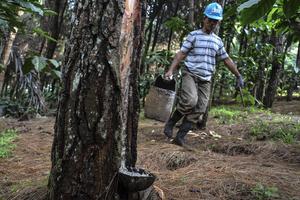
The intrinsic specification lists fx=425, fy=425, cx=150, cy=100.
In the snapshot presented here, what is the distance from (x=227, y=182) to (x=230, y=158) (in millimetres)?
1053

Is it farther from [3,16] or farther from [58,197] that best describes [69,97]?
[3,16]

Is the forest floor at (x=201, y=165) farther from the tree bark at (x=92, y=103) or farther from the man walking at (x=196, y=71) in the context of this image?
the tree bark at (x=92, y=103)

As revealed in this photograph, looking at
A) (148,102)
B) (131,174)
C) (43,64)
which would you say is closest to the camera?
(131,174)

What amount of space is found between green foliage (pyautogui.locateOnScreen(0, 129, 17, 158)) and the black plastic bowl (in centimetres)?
218

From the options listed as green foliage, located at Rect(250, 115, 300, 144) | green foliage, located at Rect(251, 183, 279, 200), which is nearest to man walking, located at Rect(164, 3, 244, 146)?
green foliage, located at Rect(250, 115, 300, 144)

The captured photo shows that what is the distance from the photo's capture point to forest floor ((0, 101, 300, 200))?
3137 millimetres

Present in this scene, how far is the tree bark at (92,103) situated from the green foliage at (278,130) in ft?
11.0

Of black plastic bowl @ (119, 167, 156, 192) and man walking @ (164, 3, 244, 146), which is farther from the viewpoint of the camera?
man walking @ (164, 3, 244, 146)

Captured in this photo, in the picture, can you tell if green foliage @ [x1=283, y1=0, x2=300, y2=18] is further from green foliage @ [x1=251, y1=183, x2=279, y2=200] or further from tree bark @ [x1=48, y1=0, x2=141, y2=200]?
green foliage @ [x1=251, y1=183, x2=279, y2=200]

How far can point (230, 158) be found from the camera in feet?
14.4

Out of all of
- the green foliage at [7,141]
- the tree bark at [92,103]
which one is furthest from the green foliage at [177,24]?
the tree bark at [92,103]

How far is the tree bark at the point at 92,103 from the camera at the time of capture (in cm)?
229

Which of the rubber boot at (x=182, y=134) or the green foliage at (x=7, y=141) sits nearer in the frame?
the green foliage at (x=7, y=141)

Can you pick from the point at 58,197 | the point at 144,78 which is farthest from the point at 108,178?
the point at 144,78
